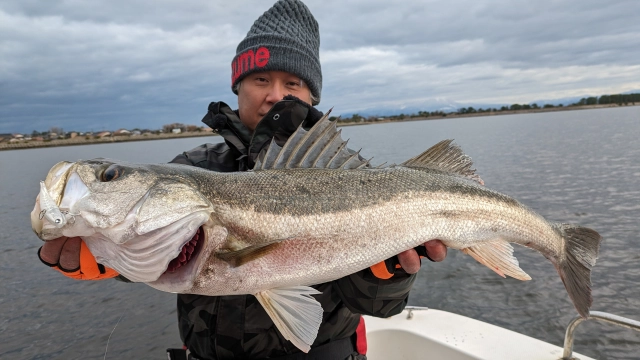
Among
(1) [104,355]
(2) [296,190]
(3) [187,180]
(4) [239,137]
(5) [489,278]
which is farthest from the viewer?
(5) [489,278]

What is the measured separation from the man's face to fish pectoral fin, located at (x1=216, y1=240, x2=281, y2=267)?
6.59 ft

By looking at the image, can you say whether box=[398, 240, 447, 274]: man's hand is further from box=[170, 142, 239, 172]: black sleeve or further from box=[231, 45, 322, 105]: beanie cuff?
box=[231, 45, 322, 105]: beanie cuff

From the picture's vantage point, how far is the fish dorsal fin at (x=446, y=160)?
3.49 metres

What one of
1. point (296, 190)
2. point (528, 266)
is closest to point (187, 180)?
point (296, 190)

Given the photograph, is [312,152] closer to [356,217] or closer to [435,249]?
[356,217]

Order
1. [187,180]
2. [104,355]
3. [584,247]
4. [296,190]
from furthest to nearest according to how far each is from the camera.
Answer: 1. [104,355]
2. [584,247]
3. [296,190]
4. [187,180]

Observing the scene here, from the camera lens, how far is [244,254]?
2539 millimetres

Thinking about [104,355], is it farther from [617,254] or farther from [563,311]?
[617,254]

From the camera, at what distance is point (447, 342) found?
16.3 ft

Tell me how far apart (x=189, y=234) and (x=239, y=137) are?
74.9 inches

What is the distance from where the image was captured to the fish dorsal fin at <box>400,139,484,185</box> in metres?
3.49

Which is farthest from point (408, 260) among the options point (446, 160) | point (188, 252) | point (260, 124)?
point (260, 124)

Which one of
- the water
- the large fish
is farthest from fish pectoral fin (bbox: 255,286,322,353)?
the water

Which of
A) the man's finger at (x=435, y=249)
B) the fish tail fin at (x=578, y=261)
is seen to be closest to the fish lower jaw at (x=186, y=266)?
the man's finger at (x=435, y=249)
